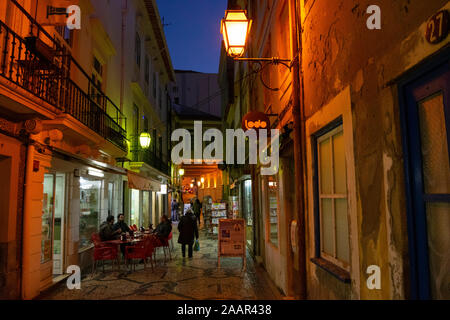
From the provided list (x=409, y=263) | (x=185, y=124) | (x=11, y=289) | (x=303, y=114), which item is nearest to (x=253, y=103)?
(x=303, y=114)

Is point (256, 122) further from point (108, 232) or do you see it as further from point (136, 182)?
point (136, 182)

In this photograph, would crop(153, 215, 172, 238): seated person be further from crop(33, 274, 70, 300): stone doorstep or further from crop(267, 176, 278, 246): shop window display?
crop(267, 176, 278, 246): shop window display

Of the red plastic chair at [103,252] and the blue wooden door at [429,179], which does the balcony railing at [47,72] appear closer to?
the red plastic chair at [103,252]

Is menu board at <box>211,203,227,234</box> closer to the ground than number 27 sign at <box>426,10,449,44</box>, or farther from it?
closer to the ground

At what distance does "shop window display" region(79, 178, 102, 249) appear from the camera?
10.4m

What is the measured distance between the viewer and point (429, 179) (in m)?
2.38

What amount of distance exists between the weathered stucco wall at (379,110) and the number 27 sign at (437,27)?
5cm

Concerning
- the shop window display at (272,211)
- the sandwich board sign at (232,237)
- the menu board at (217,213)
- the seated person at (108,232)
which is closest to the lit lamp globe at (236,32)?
the shop window display at (272,211)

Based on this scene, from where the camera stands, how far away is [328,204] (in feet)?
14.9

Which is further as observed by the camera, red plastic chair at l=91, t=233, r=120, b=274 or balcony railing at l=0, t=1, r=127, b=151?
red plastic chair at l=91, t=233, r=120, b=274

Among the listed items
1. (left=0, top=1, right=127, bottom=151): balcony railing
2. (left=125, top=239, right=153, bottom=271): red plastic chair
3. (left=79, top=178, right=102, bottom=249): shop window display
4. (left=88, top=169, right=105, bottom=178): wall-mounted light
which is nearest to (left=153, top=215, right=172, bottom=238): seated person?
(left=125, top=239, right=153, bottom=271): red plastic chair

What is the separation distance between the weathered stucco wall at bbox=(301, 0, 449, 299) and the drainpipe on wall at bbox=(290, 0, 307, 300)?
3.64 feet

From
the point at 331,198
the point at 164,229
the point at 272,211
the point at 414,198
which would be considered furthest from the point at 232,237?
the point at 414,198

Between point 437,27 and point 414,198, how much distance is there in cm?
127
